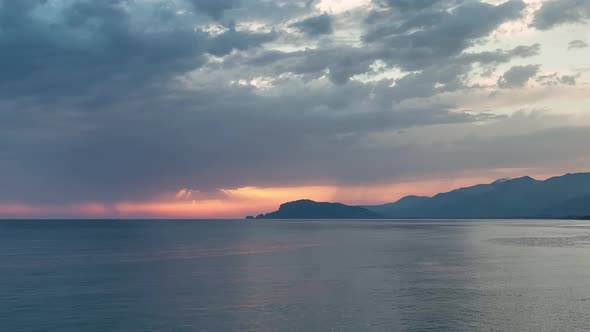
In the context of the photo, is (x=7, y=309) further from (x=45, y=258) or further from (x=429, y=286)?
(x=45, y=258)

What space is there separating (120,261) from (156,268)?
15721 millimetres

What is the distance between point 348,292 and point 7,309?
30.7m

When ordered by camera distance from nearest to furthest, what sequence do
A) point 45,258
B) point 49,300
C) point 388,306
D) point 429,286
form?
point 388,306 → point 49,300 → point 429,286 → point 45,258

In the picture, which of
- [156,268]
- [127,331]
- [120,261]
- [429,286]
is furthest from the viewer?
[120,261]

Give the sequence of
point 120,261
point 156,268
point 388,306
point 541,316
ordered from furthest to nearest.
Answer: point 120,261 → point 156,268 → point 388,306 → point 541,316

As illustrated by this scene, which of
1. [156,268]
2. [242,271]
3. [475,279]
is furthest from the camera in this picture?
[156,268]

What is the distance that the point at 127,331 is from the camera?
122 ft

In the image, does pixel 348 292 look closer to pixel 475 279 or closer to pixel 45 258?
pixel 475 279

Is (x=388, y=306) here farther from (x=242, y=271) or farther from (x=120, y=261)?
(x=120, y=261)

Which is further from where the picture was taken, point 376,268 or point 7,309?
point 376,268

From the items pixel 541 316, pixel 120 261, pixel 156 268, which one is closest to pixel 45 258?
pixel 120 261

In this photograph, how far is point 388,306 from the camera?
4525 centimetres

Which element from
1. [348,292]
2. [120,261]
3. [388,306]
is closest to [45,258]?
[120,261]

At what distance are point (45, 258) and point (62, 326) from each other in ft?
212
